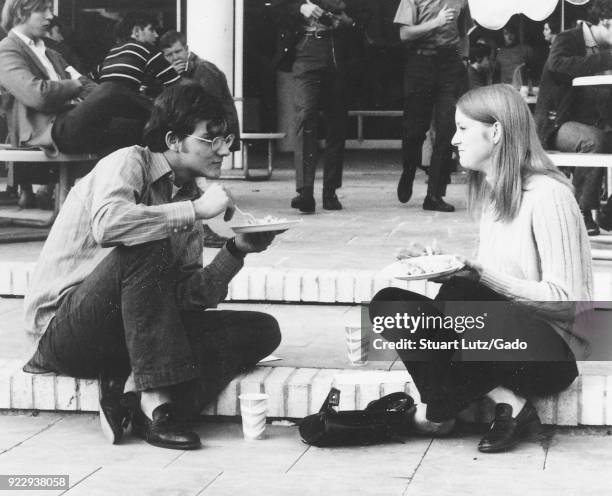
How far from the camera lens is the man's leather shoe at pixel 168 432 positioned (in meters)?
3.66

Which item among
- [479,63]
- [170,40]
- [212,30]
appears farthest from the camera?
[479,63]

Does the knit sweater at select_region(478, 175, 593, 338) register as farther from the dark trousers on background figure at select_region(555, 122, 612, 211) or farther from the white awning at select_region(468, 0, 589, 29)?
the white awning at select_region(468, 0, 589, 29)

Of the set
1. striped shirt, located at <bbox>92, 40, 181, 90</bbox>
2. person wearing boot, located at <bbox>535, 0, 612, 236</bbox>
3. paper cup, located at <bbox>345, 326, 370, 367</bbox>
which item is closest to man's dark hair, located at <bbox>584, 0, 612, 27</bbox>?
person wearing boot, located at <bbox>535, 0, 612, 236</bbox>

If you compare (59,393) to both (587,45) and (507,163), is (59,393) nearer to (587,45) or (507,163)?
(507,163)

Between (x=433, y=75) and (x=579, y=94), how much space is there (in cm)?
175

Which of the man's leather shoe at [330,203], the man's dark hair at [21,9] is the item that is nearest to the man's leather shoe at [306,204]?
the man's leather shoe at [330,203]

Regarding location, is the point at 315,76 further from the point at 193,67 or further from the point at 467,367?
the point at 467,367

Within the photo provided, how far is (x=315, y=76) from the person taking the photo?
7789mm

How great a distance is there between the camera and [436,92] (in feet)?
25.9

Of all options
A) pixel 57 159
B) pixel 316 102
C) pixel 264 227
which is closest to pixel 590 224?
pixel 316 102

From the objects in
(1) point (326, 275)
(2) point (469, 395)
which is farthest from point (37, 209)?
(2) point (469, 395)

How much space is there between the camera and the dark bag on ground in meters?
3.65

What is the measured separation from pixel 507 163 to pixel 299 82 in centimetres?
424

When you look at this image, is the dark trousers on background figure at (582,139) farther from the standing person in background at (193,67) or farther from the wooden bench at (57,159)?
the standing person in background at (193,67)
